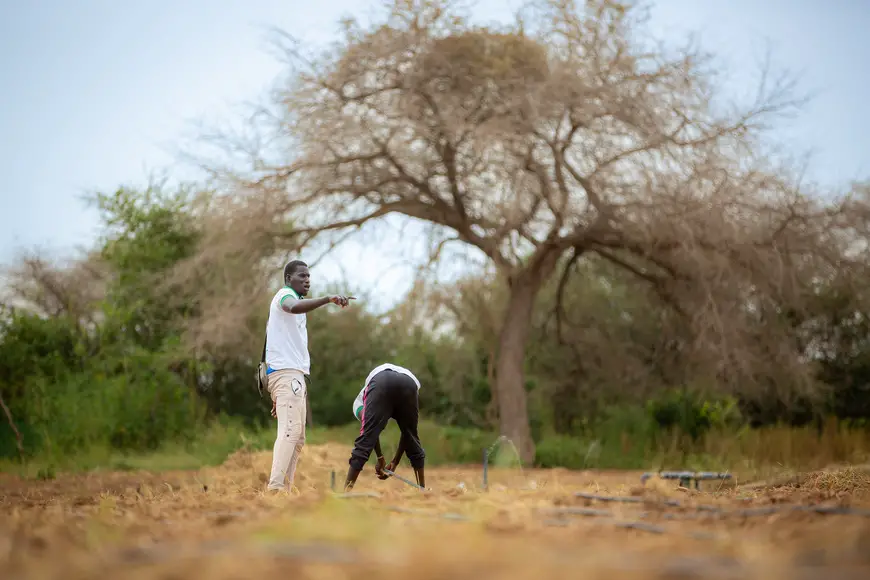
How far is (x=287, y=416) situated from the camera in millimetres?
6117

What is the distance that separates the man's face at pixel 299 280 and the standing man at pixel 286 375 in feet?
0.34

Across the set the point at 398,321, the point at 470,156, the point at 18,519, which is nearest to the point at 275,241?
the point at 398,321

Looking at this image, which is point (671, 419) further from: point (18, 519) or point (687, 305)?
point (18, 519)

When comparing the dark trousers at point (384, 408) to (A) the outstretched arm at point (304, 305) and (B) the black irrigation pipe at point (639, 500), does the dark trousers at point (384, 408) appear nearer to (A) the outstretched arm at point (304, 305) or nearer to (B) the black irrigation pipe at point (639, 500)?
(A) the outstretched arm at point (304, 305)

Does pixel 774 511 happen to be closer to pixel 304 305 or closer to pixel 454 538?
pixel 454 538

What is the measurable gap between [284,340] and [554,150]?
8.27 m

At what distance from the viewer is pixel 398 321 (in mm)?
13852

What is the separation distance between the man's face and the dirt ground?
1.84 m

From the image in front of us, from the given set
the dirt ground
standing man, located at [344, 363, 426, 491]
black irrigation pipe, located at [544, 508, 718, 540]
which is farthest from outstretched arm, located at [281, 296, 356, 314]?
black irrigation pipe, located at [544, 508, 718, 540]

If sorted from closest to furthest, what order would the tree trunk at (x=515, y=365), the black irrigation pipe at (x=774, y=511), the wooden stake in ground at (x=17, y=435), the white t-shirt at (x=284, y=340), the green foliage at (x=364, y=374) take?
the black irrigation pipe at (x=774, y=511)
the white t-shirt at (x=284, y=340)
the wooden stake in ground at (x=17, y=435)
the green foliage at (x=364, y=374)
the tree trunk at (x=515, y=365)

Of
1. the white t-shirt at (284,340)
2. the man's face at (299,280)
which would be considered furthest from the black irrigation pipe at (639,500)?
the man's face at (299,280)

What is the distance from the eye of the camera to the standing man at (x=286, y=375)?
6066 millimetres

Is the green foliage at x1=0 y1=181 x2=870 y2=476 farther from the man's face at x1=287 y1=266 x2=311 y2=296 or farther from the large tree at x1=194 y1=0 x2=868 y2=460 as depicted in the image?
the man's face at x1=287 y1=266 x2=311 y2=296

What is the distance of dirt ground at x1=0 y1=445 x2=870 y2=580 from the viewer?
236 cm
